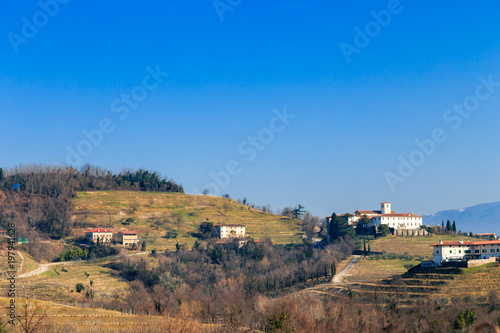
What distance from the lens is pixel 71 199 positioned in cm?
13762

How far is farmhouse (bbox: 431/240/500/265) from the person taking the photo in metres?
74.4

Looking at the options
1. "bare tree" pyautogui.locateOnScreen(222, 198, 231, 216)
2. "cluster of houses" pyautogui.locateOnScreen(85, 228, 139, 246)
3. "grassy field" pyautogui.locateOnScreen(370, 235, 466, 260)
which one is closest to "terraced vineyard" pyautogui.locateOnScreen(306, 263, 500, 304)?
"grassy field" pyautogui.locateOnScreen(370, 235, 466, 260)

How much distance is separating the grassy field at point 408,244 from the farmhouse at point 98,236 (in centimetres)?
5773

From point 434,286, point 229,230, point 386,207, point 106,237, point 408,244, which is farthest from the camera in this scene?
point 386,207

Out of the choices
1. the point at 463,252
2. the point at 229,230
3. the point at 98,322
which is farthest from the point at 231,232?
the point at 98,322

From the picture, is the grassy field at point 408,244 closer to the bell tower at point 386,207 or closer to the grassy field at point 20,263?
the bell tower at point 386,207

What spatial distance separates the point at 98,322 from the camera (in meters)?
36.5

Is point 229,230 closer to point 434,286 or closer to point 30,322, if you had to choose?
point 434,286

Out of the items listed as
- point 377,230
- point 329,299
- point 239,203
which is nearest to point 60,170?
point 239,203

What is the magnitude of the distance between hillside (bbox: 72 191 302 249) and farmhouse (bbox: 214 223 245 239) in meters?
2.98

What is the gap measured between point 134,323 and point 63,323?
15.6 feet

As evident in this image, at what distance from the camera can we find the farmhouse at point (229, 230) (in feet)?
424

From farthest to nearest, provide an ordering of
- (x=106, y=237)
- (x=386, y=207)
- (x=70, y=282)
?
(x=386, y=207) < (x=106, y=237) < (x=70, y=282)

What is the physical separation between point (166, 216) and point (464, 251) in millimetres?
83308
